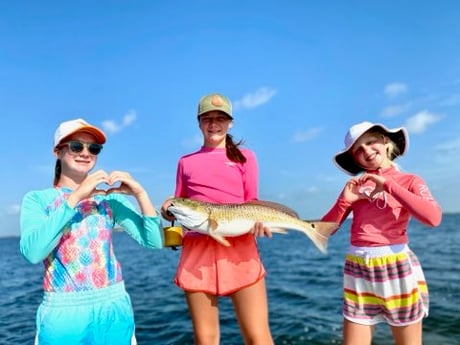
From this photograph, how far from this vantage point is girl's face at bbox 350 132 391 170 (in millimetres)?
4828

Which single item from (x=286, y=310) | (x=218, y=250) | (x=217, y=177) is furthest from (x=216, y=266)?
(x=286, y=310)

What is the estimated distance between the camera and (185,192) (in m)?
5.03

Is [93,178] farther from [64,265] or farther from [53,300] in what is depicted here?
[53,300]

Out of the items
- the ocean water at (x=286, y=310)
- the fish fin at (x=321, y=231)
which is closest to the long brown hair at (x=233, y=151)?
the fish fin at (x=321, y=231)

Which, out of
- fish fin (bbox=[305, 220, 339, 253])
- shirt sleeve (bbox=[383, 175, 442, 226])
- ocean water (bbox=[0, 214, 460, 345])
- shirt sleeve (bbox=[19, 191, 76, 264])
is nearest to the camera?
shirt sleeve (bbox=[19, 191, 76, 264])

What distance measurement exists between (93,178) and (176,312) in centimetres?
1084

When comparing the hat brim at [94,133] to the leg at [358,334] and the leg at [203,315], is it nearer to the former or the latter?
the leg at [203,315]

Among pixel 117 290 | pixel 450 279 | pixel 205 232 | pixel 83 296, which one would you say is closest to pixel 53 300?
pixel 83 296

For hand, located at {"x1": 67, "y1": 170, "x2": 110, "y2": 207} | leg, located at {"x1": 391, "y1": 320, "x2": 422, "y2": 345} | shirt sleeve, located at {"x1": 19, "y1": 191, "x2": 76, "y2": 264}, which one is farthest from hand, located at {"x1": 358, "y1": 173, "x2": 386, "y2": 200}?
shirt sleeve, located at {"x1": 19, "y1": 191, "x2": 76, "y2": 264}

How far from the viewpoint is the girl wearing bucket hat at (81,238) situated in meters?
3.70

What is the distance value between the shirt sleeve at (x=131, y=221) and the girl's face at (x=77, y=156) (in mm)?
440

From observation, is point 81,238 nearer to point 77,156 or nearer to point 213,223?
point 77,156

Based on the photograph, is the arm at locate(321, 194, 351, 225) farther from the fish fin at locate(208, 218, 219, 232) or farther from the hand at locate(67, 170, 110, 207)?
the hand at locate(67, 170, 110, 207)

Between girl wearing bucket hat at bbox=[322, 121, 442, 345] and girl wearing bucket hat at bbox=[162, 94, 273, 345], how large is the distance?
3.35ft
